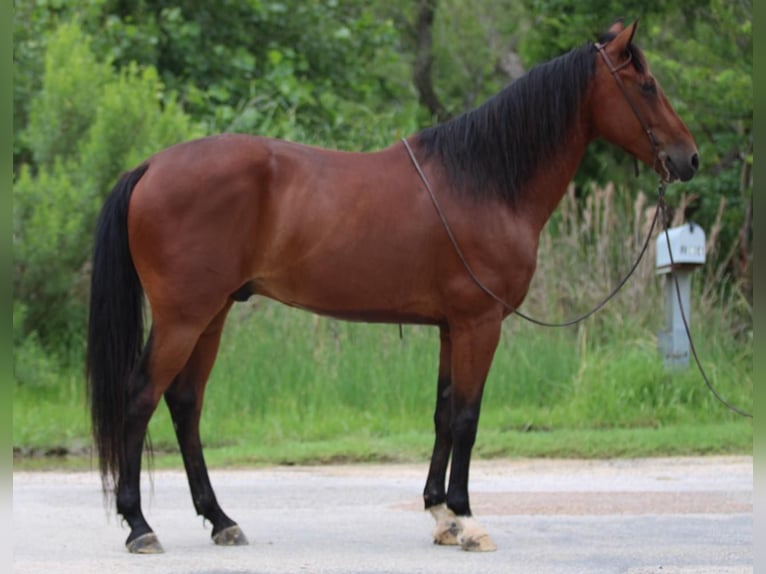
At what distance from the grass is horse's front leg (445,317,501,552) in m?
3.19

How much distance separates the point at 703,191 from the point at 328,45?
6.03 metres

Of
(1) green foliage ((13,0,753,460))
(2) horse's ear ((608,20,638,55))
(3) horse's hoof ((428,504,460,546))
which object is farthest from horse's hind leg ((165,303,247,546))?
(1) green foliage ((13,0,753,460))

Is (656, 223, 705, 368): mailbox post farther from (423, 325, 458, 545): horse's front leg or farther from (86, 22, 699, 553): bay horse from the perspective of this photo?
(423, 325, 458, 545): horse's front leg

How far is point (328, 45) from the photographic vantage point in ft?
57.5

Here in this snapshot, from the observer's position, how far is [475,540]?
5418mm

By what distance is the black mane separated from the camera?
5.71 metres

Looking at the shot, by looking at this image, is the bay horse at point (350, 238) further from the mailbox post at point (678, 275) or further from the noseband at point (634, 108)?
the mailbox post at point (678, 275)

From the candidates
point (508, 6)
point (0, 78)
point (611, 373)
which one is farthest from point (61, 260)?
point (508, 6)

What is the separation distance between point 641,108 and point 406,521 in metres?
2.40

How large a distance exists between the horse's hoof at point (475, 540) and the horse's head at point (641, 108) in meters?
1.88

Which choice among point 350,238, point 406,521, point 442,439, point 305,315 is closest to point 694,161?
point 350,238

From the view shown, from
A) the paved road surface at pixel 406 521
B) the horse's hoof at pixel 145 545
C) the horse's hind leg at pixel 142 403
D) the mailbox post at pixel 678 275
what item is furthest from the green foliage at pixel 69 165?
the horse's hoof at pixel 145 545

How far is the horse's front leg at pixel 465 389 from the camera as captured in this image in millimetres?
5539

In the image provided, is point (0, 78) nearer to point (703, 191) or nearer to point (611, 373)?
point (611, 373)
